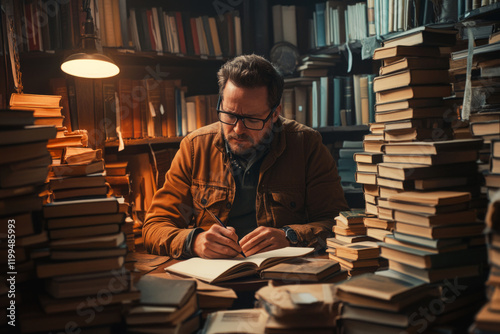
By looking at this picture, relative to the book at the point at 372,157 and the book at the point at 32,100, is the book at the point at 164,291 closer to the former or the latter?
the book at the point at 372,157

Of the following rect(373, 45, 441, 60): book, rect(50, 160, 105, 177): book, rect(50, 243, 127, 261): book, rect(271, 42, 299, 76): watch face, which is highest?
rect(271, 42, 299, 76): watch face

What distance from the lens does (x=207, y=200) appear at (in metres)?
2.18

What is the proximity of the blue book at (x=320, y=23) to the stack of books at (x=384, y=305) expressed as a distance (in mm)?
2382

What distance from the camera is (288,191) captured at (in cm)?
217

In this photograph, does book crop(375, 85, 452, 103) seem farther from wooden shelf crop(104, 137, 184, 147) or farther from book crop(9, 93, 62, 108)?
wooden shelf crop(104, 137, 184, 147)

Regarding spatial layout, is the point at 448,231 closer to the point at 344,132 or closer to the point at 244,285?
the point at 244,285

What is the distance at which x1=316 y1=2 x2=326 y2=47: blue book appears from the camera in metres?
3.18

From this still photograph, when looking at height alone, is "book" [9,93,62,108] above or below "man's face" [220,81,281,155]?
above

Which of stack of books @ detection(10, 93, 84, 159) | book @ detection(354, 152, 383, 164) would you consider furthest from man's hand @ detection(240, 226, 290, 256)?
stack of books @ detection(10, 93, 84, 159)

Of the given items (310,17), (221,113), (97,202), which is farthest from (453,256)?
(310,17)

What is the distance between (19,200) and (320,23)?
257cm

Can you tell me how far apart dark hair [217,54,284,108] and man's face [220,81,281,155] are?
0.09 ft

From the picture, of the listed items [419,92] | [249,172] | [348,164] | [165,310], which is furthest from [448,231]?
[348,164]

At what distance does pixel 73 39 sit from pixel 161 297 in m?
2.05
